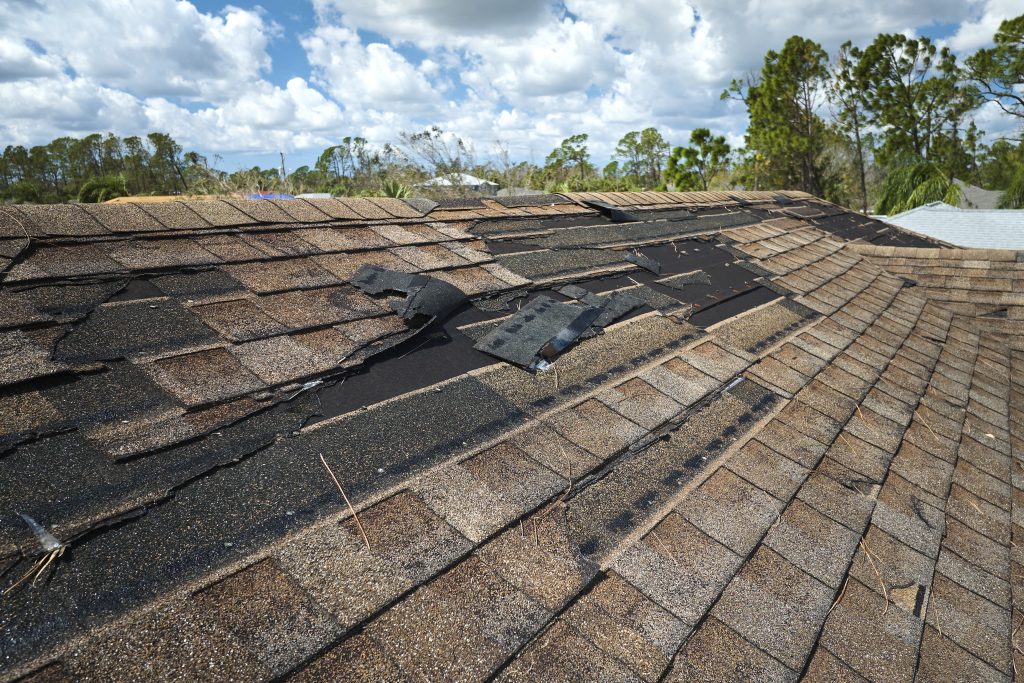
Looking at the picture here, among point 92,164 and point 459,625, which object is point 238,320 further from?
point 92,164

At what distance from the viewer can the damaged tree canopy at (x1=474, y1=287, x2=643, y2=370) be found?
115 inches

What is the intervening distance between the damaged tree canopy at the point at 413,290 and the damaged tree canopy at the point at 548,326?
0.32m

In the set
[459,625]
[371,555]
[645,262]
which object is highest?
[645,262]

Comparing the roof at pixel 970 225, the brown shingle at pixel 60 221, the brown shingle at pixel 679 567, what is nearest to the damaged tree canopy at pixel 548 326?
the brown shingle at pixel 679 567

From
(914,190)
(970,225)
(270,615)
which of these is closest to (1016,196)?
(914,190)

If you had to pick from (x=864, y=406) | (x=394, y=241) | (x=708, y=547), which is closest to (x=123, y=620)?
(x=708, y=547)

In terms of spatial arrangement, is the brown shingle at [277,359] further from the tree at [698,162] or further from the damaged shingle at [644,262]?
the tree at [698,162]

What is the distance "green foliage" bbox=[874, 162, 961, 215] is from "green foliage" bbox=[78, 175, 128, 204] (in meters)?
39.9

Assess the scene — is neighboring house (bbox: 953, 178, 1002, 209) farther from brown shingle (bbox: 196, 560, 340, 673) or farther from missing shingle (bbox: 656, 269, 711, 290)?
brown shingle (bbox: 196, 560, 340, 673)

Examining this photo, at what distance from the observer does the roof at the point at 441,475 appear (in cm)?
141

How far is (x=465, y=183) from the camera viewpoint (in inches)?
970

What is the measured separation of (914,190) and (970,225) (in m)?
14.5

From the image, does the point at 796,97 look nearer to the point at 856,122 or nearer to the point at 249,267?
the point at 856,122

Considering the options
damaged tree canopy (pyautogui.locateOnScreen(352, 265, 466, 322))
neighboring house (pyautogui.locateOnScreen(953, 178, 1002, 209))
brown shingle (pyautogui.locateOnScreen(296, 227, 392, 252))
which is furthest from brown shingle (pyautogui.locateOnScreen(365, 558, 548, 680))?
neighboring house (pyautogui.locateOnScreen(953, 178, 1002, 209))
